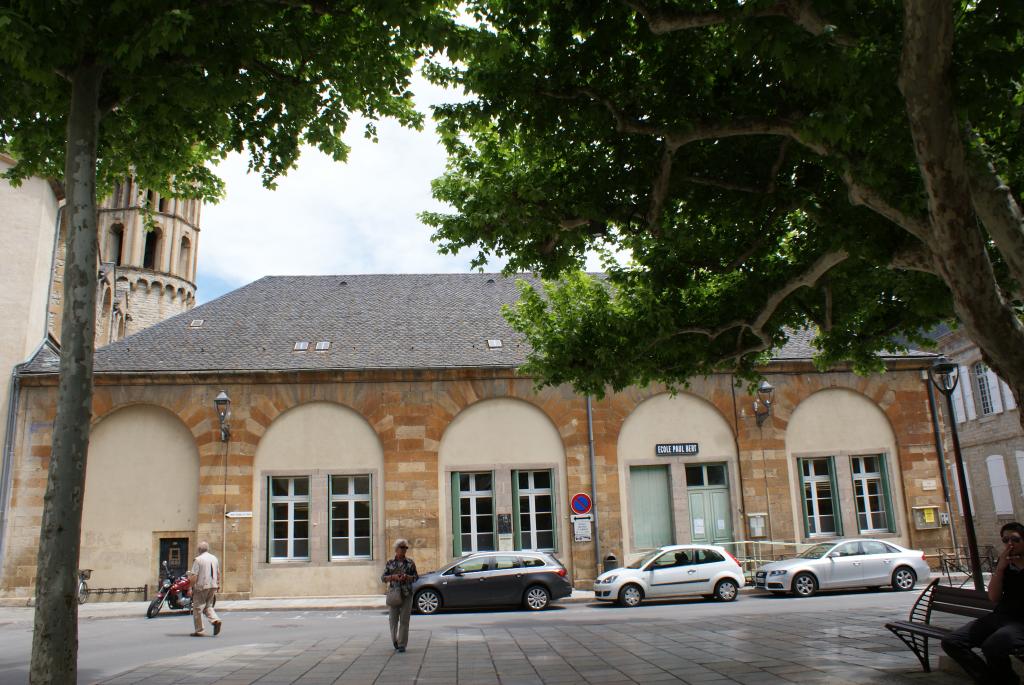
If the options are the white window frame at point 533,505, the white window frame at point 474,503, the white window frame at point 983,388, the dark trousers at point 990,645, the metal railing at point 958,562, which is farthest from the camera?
the white window frame at point 983,388

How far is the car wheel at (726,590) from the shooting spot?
1786 cm

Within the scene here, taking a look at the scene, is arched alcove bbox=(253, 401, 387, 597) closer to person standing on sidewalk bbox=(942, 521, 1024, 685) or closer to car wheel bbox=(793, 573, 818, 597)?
car wheel bbox=(793, 573, 818, 597)

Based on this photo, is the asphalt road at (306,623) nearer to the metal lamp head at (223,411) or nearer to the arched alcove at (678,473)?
the arched alcove at (678,473)

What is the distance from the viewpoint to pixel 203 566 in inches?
550

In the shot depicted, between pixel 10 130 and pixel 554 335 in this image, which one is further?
pixel 554 335

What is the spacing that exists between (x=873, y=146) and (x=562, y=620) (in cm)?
1005

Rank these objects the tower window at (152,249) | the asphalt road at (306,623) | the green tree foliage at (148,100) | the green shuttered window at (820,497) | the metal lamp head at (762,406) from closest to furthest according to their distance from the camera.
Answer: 1. the green tree foliage at (148,100)
2. the asphalt road at (306,623)
3. the metal lamp head at (762,406)
4. the green shuttered window at (820,497)
5. the tower window at (152,249)

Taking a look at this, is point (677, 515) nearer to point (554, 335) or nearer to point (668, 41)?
point (554, 335)

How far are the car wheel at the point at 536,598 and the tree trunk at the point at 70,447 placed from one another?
460 inches

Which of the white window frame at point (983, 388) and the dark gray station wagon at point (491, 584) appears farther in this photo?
the white window frame at point (983, 388)

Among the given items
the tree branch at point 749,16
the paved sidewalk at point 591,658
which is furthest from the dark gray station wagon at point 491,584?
the tree branch at point 749,16

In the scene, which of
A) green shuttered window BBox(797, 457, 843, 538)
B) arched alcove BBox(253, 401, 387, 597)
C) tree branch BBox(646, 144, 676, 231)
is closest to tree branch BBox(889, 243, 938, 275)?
tree branch BBox(646, 144, 676, 231)

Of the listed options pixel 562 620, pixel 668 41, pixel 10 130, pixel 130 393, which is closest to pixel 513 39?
pixel 668 41

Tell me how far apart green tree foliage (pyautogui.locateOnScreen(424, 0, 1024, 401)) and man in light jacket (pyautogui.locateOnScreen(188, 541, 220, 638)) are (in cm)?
719
